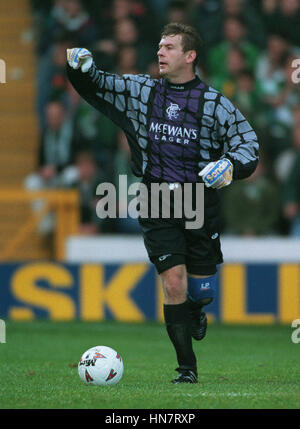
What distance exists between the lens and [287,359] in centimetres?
877

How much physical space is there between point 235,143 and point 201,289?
1.06 metres

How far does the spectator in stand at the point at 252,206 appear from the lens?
479 inches

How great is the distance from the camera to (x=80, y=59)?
7148 millimetres

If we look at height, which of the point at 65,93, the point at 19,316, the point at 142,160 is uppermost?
the point at 65,93

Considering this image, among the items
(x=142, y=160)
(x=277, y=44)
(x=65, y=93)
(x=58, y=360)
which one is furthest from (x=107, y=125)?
(x=142, y=160)

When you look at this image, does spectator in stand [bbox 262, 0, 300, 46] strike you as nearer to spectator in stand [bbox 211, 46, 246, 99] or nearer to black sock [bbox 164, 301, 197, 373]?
spectator in stand [bbox 211, 46, 246, 99]

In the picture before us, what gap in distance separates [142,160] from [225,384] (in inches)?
63.5

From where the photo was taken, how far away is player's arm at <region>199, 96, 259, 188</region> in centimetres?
687

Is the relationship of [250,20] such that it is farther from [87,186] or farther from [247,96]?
[87,186]

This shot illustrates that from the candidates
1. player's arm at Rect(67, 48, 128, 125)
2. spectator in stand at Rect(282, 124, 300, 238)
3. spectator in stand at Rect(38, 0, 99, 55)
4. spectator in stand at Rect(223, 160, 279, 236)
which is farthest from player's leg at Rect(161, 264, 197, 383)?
spectator in stand at Rect(38, 0, 99, 55)

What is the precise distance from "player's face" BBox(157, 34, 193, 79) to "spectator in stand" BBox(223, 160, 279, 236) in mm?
5046

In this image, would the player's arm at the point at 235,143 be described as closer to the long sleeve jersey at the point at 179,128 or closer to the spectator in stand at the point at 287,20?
the long sleeve jersey at the point at 179,128

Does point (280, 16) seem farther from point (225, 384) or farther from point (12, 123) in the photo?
point (225, 384)
